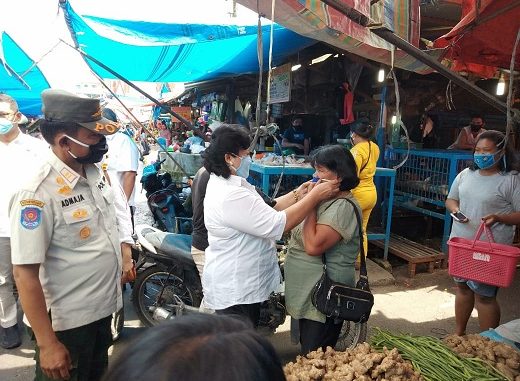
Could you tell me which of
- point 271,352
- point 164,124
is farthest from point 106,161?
point 164,124

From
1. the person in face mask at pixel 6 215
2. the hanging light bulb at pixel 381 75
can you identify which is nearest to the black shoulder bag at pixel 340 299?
the person in face mask at pixel 6 215

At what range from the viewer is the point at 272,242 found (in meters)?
2.43

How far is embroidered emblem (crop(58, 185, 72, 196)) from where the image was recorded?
5.70 feet

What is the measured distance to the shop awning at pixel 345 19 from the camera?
179cm

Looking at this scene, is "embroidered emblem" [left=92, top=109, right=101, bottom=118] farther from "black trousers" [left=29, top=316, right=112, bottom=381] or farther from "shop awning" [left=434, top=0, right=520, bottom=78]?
"shop awning" [left=434, top=0, right=520, bottom=78]

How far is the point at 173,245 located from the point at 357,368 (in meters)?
2.29

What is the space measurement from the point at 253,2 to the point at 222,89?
8566 mm

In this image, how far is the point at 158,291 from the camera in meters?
3.80

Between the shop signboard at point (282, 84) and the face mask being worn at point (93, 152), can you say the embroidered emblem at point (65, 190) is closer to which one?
the face mask being worn at point (93, 152)

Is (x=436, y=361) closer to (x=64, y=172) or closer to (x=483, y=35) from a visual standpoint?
(x=64, y=172)

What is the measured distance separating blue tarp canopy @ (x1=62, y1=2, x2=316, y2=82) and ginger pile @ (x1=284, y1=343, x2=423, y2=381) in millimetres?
3610

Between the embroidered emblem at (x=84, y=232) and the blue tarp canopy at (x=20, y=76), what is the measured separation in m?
4.04

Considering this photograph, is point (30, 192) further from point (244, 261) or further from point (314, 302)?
point (314, 302)

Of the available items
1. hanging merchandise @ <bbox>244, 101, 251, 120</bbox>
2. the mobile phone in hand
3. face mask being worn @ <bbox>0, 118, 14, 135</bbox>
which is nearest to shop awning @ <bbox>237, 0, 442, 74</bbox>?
the mobile phone in hand
